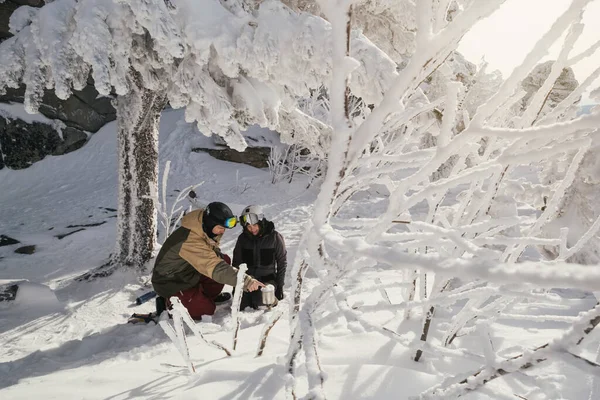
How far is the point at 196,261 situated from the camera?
344 centimetres

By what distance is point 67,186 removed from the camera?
1019 cm

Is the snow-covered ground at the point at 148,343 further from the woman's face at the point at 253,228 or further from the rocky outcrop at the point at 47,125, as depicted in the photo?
the rocky outcrop at the point at 47,125

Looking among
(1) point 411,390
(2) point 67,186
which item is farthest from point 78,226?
(1) point 411,390

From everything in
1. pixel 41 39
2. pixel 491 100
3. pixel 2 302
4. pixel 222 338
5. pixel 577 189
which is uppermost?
pixel 41 39

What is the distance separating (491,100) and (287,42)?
3.45 metres

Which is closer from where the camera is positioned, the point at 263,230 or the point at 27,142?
the point at 263,230

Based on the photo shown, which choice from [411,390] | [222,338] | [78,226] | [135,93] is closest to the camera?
[411,390]

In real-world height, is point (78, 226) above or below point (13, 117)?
below

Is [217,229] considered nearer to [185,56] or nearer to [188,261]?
[188,261]

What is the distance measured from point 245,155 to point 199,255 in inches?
373

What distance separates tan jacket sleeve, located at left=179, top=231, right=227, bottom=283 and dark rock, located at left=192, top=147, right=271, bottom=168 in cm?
923

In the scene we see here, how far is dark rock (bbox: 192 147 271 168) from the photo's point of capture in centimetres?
1252

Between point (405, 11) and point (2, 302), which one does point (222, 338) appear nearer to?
point (2, 302)

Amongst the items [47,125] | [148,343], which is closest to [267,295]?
[148,343]
